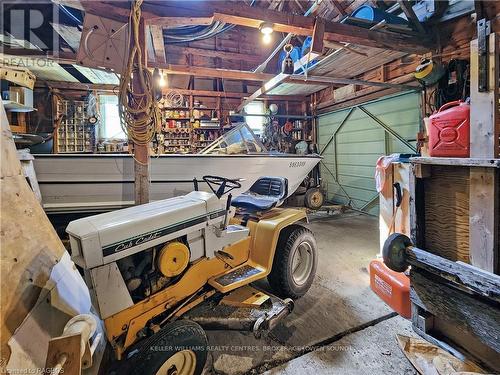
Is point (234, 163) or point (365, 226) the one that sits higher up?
point (234, 163)

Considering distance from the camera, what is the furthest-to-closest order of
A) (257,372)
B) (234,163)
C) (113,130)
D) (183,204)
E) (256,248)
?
(113,130), (234,163), (256,248), (183,204), (257,372)

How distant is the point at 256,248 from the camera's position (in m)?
2.30

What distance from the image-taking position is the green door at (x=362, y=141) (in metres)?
4.86

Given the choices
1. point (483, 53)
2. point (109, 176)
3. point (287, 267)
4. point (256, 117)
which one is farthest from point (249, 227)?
point (256, 117)

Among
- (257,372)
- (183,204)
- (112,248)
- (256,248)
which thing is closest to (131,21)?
(183,204)

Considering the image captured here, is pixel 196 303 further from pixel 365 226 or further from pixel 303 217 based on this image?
pixel 365 226

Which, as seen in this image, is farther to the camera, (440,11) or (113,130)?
(113,130)

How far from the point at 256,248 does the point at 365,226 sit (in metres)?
3.41

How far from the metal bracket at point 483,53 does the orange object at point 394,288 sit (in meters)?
1.41

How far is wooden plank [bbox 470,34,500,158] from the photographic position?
1.15 meters

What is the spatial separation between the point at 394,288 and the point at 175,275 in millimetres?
1637

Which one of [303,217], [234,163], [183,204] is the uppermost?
[234,163]

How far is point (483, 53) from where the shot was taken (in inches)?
46.6

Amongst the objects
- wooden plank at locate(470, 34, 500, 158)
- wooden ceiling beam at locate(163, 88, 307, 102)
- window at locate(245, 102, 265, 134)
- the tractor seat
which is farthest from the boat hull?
wooden ceiling beam at locate(163, 88, 307, 102)
